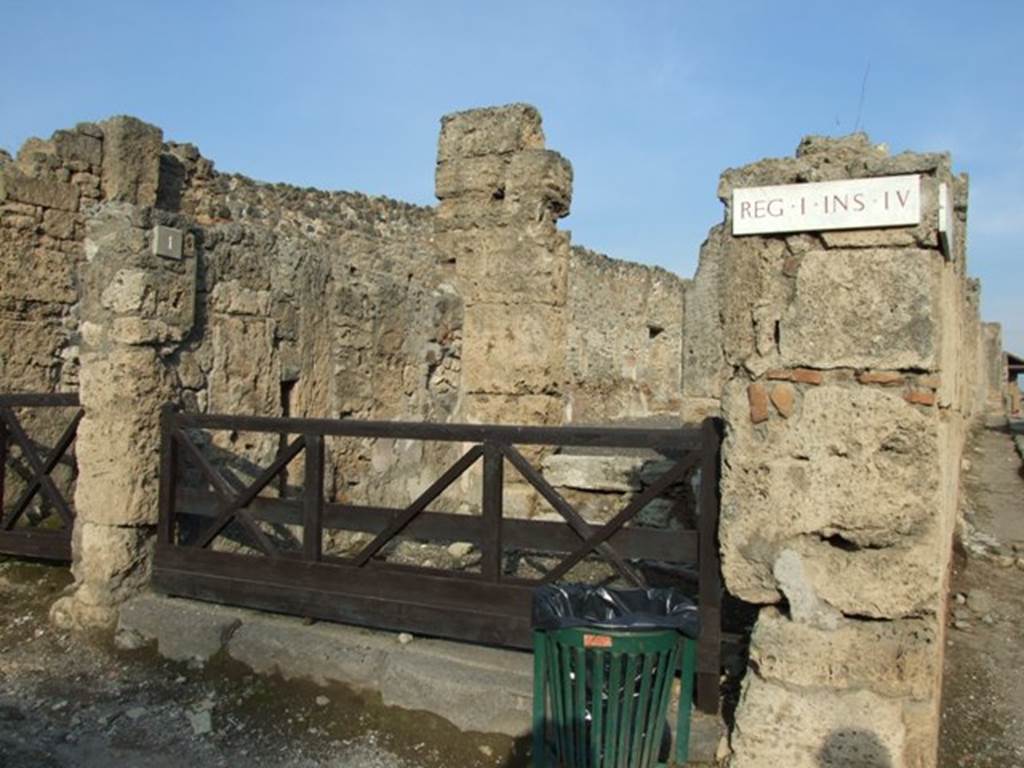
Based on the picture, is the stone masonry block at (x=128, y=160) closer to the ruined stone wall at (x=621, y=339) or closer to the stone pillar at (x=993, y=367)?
the ruined stone wall at (x=621, y=339)

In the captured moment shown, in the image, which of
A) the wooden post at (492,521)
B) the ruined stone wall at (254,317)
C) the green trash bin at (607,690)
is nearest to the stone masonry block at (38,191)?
the ruined stone wall at (254,317)

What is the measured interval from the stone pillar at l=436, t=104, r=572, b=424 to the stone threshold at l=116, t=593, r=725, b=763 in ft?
10.2

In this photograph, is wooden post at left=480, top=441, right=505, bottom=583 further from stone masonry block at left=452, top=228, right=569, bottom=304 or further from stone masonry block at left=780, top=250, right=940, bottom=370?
stone masonry block at left=452, top=228, right=569, bottom=304

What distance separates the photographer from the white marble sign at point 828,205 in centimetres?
296

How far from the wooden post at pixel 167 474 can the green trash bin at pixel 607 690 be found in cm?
285

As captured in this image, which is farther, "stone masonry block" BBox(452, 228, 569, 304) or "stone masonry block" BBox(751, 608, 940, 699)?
"stone masonry block" BBox(452, 228, 569, 304)

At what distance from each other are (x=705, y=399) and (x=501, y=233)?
3781 millimetres

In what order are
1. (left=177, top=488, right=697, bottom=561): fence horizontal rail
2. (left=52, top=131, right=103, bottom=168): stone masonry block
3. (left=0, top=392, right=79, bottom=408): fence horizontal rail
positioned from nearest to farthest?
1. (left=177, top=488, right=697, bottom=561): fence horizontal rail
2. (left=0, top=392, right=79, bottom=408): fence horizontal rail
3. (left=52, top=131, right=103, bottom=168): stone masonry block

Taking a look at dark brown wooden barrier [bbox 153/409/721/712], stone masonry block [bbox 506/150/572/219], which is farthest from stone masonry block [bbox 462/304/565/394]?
dark brown wooden barrier [bbox 153/409/721/712]

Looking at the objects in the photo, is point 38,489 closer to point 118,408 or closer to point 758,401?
point 118,408

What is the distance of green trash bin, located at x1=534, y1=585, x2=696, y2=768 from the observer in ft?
8.68

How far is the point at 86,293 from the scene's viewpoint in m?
4.97

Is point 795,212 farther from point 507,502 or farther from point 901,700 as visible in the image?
point 507,502

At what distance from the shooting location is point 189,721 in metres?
3.94
